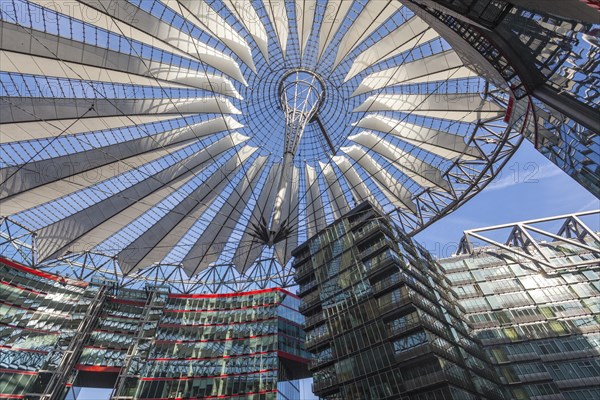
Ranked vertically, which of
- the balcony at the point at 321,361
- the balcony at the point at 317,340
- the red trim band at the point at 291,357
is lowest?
the balcony at the point at 321,361

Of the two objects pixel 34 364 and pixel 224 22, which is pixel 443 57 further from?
pixel 34 364

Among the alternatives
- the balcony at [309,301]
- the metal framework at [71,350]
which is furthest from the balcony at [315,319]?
the metal framework at [71,350]

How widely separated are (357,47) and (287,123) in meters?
9.39

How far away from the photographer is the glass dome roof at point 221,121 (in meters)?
23.5

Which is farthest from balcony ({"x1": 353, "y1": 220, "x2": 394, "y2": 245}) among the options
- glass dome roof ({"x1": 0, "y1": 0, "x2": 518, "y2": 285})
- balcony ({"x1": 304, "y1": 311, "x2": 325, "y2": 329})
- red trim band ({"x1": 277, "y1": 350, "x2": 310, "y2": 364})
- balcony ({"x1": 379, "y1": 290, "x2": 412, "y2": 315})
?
red trim band ({"x1": 277, "y1": 350, "x2": 310, "y2": 364})

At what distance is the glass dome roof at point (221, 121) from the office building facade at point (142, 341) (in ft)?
28.6

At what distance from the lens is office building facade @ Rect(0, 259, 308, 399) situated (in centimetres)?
4309

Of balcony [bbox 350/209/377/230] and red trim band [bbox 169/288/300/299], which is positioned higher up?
red trim band [bbox 169/288/300/299]

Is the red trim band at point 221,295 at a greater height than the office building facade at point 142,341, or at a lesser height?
greater

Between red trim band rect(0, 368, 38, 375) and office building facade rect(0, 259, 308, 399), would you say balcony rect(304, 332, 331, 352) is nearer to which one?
office building facade rect(0, 259, 308, 399)

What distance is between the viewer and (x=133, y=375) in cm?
4597

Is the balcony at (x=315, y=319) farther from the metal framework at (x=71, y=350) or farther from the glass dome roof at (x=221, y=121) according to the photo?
the metal framework at (x=71, y=350)

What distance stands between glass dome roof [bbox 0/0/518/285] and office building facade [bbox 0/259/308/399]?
8.71 meters

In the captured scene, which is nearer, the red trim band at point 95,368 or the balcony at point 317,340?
the balcony at point 317,340
